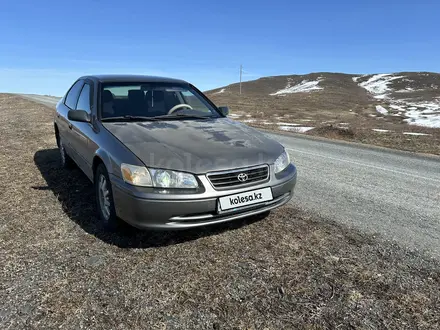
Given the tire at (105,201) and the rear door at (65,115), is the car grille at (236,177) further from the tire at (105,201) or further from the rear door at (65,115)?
the rear door at (65,115)

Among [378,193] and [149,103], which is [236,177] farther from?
[378,193]

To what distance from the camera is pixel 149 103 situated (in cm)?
420

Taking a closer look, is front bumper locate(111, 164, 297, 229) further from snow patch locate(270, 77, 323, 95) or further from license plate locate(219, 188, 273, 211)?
snow patch locate(270, 77, 323, 95)

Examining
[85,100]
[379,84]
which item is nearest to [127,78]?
[85,100]

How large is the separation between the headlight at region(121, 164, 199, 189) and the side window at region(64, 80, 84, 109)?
2.86 meters

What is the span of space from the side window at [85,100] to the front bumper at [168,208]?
1.73m

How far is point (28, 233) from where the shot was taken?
3377mm

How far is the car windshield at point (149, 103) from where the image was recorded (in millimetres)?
3977

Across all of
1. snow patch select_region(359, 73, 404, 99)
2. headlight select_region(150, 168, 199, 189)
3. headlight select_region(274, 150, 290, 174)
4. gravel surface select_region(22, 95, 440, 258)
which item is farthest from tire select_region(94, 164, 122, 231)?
snow patch select_region(359, 73, 404, 99)

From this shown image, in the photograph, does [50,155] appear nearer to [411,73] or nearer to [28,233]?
[28,233]

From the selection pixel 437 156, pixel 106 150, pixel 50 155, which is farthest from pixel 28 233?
pixel 437 156

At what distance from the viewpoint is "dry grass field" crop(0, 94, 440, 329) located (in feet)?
7.32

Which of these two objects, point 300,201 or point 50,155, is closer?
point 300,201

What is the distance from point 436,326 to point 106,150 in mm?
3114
